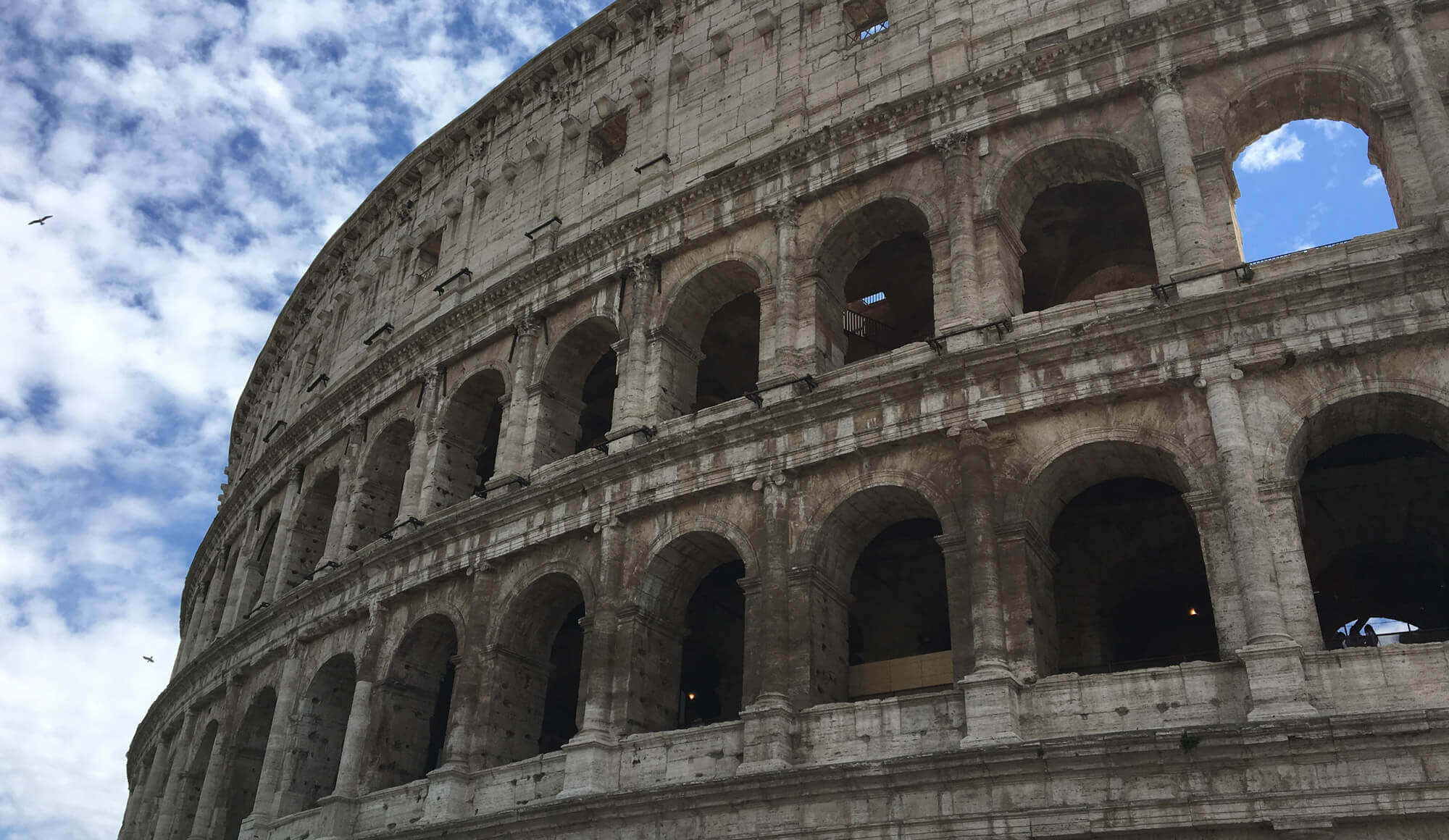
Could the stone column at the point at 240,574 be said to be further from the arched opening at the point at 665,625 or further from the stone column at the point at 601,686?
the arched opening at the point at 665,625

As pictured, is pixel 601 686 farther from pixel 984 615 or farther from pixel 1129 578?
pixel 1129 578

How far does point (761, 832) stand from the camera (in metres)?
13.4

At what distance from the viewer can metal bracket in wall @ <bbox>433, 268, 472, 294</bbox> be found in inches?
930

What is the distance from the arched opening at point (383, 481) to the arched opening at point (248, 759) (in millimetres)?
3760

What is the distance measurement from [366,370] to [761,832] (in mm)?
14739

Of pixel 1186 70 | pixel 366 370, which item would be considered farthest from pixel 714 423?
pixel 366 370

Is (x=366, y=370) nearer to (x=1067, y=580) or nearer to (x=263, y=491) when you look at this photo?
(x=263, y=491)

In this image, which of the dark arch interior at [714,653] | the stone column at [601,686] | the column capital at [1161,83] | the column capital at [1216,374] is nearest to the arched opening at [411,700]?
the stone column at [601,686]

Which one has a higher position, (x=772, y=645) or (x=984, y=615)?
(x=772, y=645)

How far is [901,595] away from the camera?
1961cm

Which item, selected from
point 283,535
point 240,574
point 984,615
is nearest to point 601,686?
point 984,615

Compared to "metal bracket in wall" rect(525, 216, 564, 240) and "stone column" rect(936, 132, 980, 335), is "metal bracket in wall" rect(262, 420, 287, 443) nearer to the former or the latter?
"metal bracket in wall" rect(525, 216, 564, 240)

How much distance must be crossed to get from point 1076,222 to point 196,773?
70.6ft

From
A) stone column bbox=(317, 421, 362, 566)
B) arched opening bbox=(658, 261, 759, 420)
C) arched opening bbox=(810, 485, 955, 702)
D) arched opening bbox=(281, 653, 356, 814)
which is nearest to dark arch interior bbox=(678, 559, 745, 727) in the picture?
arched opening bbox=(810, 485, 955, 702)
